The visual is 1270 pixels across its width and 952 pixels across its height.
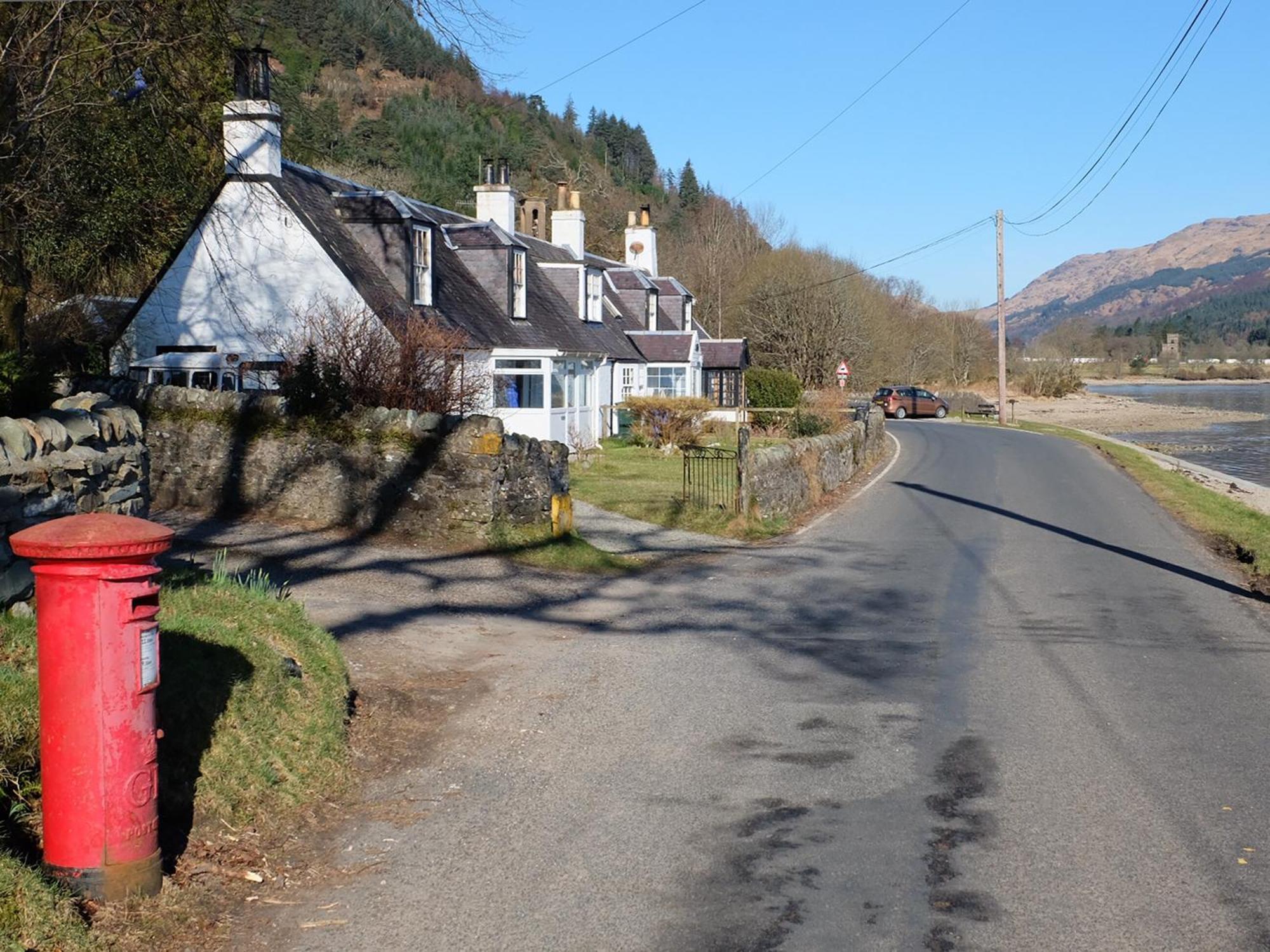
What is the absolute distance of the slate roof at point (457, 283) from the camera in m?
26.8

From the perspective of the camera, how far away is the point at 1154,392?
120 metres

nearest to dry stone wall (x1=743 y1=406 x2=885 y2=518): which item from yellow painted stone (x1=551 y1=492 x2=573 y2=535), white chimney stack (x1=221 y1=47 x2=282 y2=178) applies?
yellow painted stone (x1=551 y1=492 x2=573 y2=535)

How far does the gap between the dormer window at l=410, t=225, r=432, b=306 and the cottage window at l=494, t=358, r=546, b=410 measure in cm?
303

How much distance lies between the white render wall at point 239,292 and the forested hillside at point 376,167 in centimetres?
116

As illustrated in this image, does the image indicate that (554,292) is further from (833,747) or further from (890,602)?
(833,747)

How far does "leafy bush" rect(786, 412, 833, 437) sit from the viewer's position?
33.5m

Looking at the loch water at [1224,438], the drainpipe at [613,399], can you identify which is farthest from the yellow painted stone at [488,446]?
the loch water at [1224,438]

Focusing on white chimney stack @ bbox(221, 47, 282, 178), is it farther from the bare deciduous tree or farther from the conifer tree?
the conifer tree

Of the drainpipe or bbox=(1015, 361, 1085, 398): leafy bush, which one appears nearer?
the drainpipe

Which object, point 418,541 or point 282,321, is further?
point 282,321

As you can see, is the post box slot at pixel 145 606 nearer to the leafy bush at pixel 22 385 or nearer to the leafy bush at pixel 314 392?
the leafy bush at pixel 22 385

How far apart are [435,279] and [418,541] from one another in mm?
15935

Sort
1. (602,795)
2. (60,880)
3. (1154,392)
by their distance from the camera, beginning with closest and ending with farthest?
(60,880)
(602,795)
(1154,392)

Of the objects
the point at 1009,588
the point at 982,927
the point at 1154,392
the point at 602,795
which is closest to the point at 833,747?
the point at 602,795
